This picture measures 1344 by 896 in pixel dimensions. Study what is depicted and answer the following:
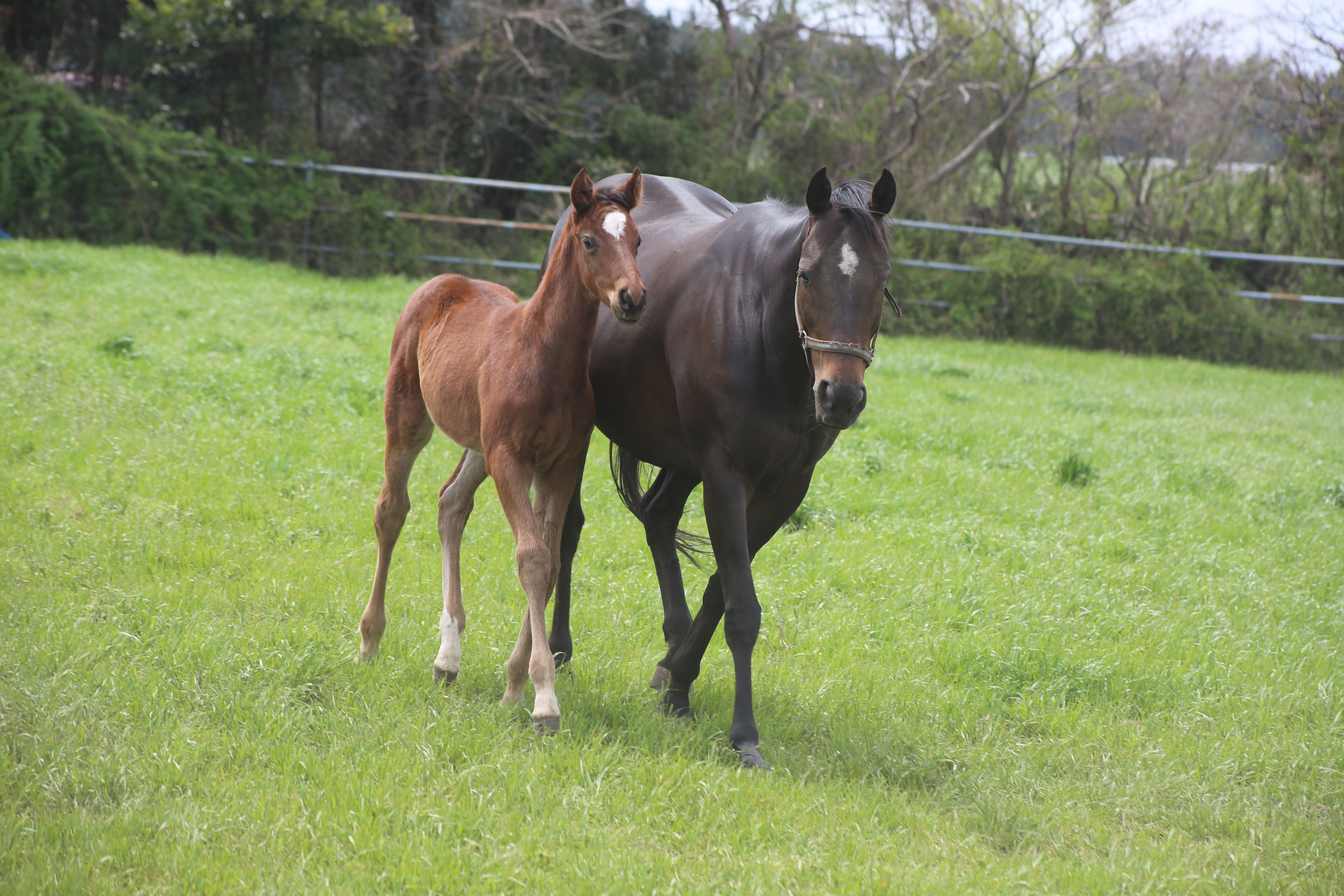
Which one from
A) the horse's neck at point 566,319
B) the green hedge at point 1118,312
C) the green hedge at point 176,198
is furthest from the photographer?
the green hedge at point 1118,312

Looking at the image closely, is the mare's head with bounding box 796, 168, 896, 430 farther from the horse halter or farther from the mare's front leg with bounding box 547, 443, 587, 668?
the mare's front leg with bounding box 547, 443, 587, 668

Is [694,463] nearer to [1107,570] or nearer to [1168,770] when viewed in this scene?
[1168,770]

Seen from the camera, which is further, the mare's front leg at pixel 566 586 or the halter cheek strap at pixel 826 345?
the mare's front leg at pixel 566 586

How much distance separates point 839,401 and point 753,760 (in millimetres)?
1282

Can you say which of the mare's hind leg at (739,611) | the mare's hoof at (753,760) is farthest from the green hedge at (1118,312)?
the mare's hoof at (753,760)

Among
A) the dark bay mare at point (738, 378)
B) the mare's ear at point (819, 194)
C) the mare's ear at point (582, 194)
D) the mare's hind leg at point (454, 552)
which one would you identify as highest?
the mare's ear at point (819, 194)

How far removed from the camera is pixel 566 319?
3646 millimetres

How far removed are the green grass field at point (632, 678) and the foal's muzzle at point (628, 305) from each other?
4.56ft

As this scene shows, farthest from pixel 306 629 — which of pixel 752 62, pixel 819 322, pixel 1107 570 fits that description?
pixel 752 62

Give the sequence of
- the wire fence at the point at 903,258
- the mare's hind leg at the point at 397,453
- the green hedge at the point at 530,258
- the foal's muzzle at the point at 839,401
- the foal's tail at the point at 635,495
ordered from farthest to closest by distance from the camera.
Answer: the wire fence at the point at 903,258
the green hedge at the point at 530,258
the foal's tail at the point at 635,495
the mare's hind leg at the point at 397,453
the foal's muzzle at the point at 839,401

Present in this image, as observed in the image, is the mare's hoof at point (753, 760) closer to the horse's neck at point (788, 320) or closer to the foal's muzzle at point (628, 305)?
the horse's neck at point (788, 320)

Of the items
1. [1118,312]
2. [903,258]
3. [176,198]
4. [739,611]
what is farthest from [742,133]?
[739,611]

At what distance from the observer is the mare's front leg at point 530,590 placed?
3.53m

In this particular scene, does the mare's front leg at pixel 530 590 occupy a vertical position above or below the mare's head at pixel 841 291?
below
